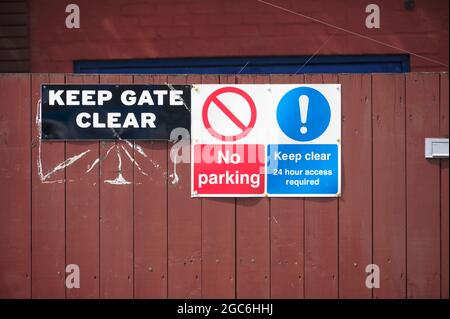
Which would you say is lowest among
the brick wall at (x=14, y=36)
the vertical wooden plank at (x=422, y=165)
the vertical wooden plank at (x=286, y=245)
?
the vertical wooden plank at (x=286, y=245)

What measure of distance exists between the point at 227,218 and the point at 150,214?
52cm

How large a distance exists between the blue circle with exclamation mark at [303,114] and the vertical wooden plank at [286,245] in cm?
18

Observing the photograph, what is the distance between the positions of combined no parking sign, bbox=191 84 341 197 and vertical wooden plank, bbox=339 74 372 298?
0.06 meters

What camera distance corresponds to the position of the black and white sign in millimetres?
4598

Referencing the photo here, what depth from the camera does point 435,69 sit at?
625 centimetres

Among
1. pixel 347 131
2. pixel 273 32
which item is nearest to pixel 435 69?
pixel 273 32

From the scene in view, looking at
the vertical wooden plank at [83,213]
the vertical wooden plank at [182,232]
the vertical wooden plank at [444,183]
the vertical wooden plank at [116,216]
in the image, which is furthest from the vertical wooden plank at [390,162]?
the vertical wooden plank at [83,213]

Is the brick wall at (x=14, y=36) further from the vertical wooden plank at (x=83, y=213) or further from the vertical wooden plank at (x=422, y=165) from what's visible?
the vertical wooden plank at (x=422, y=165)

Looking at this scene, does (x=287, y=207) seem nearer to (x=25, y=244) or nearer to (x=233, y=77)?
(x=233, y=77)

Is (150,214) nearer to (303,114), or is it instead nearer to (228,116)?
Result: (228,116)

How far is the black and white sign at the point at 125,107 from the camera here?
460 cm

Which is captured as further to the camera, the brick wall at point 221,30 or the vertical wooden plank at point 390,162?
the brick wall at point 221,30

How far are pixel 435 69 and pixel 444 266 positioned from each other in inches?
89.9

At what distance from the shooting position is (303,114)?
4578 mm
